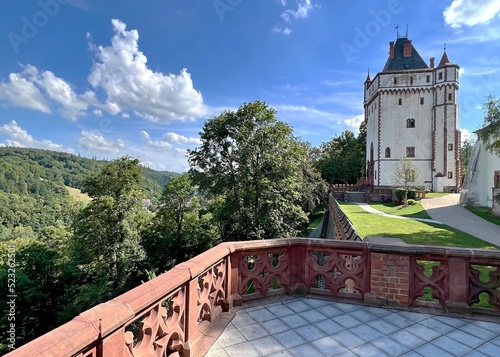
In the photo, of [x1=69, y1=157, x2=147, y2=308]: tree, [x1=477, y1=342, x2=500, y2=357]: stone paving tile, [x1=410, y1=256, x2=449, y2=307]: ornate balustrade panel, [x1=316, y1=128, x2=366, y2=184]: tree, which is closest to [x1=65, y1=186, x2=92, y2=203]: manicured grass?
[x1=69, y1=157, x2=147, y2=308]: tree

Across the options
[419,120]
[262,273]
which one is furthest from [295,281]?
[419,120]

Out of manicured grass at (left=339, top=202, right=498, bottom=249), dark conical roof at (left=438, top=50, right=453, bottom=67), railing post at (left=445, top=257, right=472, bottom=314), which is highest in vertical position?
dark conical roof at (left=438, top=50, right=453, bottom=67)

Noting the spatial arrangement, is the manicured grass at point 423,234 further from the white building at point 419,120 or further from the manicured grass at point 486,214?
the white building at point 419,120

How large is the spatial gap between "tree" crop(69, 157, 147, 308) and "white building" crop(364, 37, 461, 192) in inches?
1136

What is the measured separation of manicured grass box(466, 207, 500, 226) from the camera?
16611mm

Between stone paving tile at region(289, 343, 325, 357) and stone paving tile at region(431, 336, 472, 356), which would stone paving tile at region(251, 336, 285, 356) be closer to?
stone paving tile at region(289, 343, 325, 357)

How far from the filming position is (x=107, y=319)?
1520mm

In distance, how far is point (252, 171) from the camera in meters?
16.6

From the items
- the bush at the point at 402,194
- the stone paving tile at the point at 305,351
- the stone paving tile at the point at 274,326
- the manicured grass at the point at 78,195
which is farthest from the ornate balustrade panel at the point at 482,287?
the manicured grass at the point at 78,195

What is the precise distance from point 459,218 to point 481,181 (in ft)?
27.5

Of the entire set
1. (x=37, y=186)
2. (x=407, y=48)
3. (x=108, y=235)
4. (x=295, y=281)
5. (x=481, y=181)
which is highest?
(x=407, y=48)

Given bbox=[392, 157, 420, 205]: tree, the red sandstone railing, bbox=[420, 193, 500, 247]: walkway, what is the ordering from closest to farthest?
the red sandstone railing
bbox=[420, 193, 500, 247]: walkway
bbox=[392, 157, 420, 205]: tree

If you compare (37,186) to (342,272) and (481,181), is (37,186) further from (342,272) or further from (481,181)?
(481,181)

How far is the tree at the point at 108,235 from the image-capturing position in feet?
57.0
